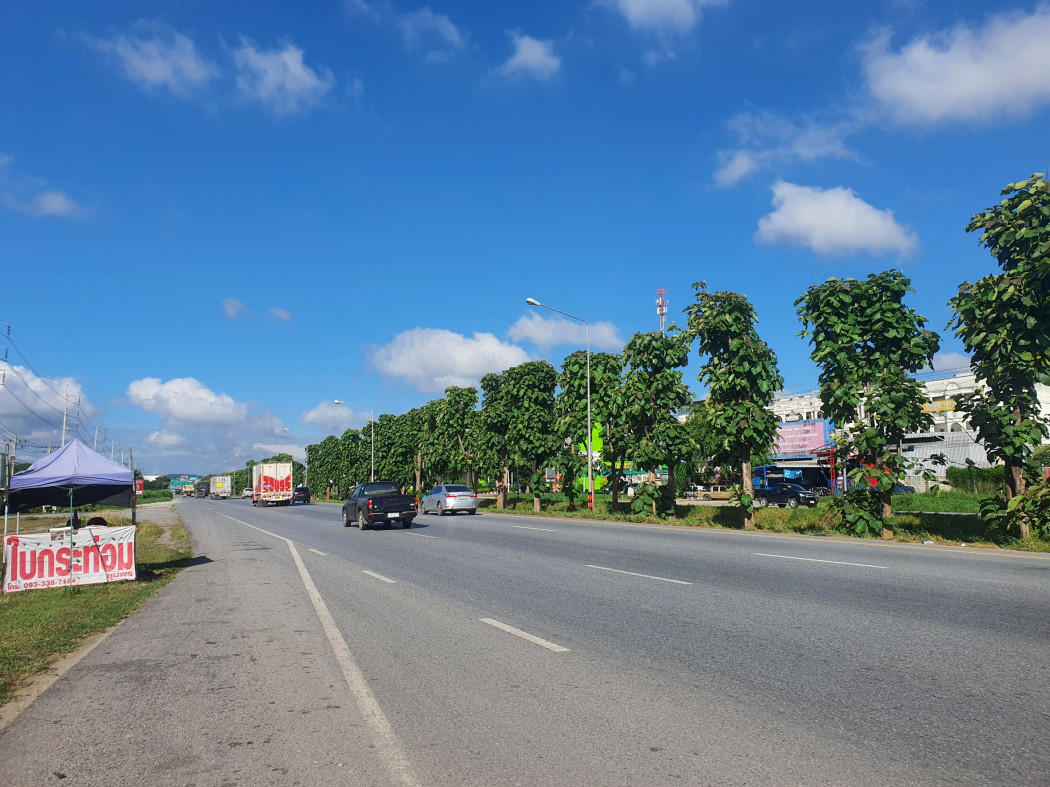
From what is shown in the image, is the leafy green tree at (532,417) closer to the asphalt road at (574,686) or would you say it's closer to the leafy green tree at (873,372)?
the leafy green tree at (873,372)

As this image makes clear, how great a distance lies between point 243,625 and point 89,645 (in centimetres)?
178

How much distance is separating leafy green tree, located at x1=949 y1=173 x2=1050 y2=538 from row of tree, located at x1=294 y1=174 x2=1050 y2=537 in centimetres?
3

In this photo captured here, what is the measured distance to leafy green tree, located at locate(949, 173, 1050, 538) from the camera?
16578mm

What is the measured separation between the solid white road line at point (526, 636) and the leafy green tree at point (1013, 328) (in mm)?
13693

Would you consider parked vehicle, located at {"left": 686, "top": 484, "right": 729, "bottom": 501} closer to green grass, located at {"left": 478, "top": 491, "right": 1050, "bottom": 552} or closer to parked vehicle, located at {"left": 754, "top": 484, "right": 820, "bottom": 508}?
parked vehicle, located at {"left": 754, "top": 484, "right": 820, "bottom": 508}

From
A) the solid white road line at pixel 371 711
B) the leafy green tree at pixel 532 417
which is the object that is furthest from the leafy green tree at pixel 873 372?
the leafy green tree at pixel 532 417

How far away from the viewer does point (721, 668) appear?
6.66 meters

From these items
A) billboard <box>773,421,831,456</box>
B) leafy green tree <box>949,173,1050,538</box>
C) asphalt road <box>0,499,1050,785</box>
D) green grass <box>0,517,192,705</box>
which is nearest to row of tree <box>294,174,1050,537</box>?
leafy green tree <box>949,173,1050,538</box>

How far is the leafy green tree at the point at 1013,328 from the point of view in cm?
1658

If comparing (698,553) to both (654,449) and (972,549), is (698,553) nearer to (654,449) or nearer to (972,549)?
(972,549)

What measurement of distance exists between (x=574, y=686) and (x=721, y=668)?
4.67 feet

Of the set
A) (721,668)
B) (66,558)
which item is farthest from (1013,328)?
(66,558)

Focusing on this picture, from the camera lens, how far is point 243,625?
32.1 feet

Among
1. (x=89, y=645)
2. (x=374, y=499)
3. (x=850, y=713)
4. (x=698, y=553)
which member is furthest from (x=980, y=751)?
(x=374, y=499)
